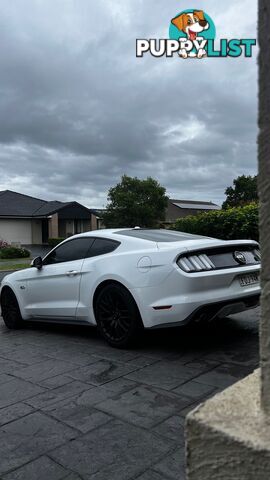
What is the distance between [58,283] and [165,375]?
2.40 metres

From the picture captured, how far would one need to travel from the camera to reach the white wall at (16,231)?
44.6 m

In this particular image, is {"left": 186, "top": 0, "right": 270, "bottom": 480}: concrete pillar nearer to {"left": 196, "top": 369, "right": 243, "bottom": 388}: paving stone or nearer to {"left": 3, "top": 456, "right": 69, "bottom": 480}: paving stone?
{"left": 3, "top": 456, "right": 69, "bottom": 480}: paving stone

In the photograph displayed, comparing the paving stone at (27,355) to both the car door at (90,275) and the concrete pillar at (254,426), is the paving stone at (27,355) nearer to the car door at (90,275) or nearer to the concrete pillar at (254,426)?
the car door at (90,275)

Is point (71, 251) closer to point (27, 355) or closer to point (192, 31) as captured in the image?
point (27, 355)

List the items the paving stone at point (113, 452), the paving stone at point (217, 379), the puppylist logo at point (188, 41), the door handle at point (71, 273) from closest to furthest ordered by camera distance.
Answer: the paving stone at point (113, 452) → the paving stone at point (217, 379) → the door handle at point (71, 273) → the puppylist logo at point (188, 41)

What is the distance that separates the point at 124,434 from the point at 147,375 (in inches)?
48.0

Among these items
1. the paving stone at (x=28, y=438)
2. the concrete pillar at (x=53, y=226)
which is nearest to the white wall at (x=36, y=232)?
the concrete pillar at (x=53, y=226)

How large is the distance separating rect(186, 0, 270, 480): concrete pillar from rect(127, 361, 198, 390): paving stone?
9.77ft

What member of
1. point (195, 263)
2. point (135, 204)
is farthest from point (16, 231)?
point (195, 263)

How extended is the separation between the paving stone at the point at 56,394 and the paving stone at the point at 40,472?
0.87 meters

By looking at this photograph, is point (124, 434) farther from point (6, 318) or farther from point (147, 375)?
point (6, 318)

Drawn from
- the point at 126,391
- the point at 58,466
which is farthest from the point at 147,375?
the point at 58,466

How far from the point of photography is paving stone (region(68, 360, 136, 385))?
4.20 m

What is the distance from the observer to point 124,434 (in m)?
3.02
